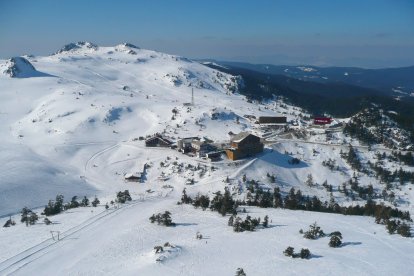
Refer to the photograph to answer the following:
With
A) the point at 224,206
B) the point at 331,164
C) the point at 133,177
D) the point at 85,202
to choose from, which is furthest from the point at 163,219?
the point at 331,164

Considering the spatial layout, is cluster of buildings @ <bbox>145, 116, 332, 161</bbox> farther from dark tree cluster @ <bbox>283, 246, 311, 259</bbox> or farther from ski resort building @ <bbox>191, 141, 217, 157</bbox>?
dark tree cluster @ <bbox>283, 246, 311, 259</bbox>

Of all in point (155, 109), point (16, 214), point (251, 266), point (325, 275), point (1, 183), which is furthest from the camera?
point (155, 109)

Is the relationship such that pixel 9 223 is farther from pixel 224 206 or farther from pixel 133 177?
pixel 224 206

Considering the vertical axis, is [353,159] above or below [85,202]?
above

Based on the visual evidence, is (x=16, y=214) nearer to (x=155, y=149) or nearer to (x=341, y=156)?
(x=155, y=149)

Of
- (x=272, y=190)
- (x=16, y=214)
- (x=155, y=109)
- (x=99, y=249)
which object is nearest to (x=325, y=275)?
(x=99, y=249)

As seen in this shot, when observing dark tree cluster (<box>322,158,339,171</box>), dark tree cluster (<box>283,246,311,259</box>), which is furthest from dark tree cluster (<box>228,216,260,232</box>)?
dark tree cluster (<box>322,158,339,171</box>)
